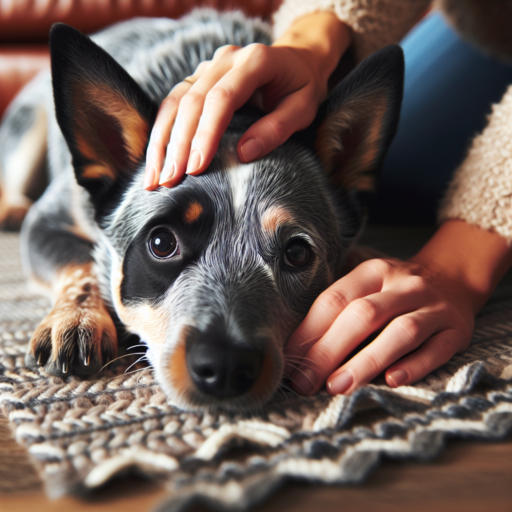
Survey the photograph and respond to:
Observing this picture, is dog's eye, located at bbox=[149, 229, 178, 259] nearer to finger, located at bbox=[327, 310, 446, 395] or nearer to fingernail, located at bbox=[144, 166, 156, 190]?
fingernail, located at bbox=[144, 166, 156, 190]

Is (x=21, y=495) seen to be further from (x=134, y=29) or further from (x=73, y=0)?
(x=73, y=0)

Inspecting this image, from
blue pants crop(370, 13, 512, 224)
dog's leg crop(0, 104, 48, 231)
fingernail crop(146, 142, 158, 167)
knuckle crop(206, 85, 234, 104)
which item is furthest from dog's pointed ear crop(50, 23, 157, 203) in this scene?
dog's leg crop(0, 104, 48, 231)

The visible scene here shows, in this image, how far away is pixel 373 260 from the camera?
1160mm

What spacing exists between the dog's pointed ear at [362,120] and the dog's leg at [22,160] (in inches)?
76.0

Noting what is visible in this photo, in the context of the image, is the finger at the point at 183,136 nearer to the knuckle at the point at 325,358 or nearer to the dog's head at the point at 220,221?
the dog's head at the point at 220,221

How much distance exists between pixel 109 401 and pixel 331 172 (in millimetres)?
882

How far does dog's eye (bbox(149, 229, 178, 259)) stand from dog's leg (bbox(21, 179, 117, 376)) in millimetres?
248

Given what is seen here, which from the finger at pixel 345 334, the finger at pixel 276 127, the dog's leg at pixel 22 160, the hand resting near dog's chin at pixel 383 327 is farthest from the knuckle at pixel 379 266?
the dog's leg at pixel 22 160

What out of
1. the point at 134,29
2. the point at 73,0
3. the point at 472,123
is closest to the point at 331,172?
the point at 472,123

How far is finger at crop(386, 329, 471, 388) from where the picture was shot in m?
0.95

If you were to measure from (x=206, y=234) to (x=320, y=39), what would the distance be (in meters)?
0.87

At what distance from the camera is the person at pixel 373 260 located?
0.98 m

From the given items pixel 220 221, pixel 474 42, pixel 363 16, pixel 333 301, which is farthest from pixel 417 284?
pixel 474 42

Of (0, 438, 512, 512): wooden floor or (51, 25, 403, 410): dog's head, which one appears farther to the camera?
(51, 25, 403, 410): dog's head
